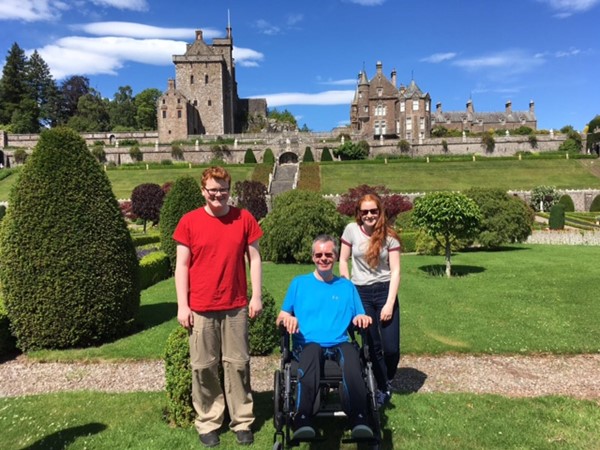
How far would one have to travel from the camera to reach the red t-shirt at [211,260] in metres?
3.94

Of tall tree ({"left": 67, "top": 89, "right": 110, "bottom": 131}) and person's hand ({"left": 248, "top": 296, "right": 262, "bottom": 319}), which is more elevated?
tall tree ({"left": 67, "top": 89, "right": 110, "bottom": 131})

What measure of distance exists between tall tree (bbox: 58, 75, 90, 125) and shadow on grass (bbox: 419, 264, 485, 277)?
86.9 m

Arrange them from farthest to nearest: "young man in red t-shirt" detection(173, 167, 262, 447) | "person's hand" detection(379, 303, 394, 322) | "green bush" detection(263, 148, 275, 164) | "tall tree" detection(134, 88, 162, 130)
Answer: "tall tree" detection(134, 88, 162, 130)
"green bush" detection(263, 148, 275, 164)
"person's hand" detection(379, 303, 394, 322)
"young man in red t-shirt" detection(173, 167, 262, 447)

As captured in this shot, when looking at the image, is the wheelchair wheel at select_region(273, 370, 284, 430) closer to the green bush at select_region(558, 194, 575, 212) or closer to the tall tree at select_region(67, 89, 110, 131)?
the green bush at select_region(558, 194, 575, 212)

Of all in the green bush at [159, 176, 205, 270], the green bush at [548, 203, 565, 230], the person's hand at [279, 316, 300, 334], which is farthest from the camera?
the green bush at [548, 203, 565, 230]

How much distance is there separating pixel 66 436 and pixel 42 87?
314 feet

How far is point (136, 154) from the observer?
61.8 metres

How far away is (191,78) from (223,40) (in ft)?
31.1

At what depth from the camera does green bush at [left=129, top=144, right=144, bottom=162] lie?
61.5 m

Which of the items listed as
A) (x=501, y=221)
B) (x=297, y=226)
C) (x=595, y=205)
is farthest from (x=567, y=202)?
(x=297, y=226)

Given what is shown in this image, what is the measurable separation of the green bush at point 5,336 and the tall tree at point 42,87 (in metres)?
87.3

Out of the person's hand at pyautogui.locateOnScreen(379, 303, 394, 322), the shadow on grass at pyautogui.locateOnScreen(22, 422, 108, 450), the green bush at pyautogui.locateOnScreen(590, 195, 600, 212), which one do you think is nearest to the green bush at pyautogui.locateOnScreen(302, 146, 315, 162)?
the green bush at pyautogui.locateOnScreen(590, 195, 600, 212)

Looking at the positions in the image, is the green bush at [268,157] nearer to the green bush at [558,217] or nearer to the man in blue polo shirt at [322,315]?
the green bush at [558,217]

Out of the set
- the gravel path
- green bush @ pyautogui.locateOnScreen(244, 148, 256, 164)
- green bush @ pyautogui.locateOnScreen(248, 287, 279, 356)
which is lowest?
the gravel path
